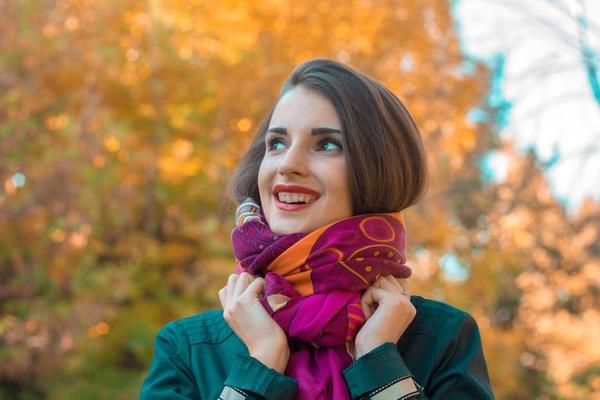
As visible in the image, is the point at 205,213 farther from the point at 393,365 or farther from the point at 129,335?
the point at 393,365

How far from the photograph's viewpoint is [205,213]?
6918 mm

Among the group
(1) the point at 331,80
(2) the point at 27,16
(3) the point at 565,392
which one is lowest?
(3) the point at 565,392

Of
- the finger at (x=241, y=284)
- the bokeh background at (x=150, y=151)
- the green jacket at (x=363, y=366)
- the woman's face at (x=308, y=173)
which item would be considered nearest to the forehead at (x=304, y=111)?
the woman's face at (x=308, y=173)

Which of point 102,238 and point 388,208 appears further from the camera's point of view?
point 102,238

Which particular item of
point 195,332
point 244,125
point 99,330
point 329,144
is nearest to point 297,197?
point 329,144

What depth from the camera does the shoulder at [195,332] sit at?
172 centimetres

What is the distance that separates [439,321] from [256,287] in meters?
0.37

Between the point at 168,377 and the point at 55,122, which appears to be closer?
the point at 168,377

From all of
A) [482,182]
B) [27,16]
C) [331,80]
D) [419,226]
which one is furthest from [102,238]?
[482,182]

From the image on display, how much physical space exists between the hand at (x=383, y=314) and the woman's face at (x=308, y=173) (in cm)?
16

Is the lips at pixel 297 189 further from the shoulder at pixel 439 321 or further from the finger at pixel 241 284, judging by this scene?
the shoulder at pixel 439 321

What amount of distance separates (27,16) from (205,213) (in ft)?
6.71

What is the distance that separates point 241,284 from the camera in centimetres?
167

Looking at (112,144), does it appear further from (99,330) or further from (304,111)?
(304,111)
